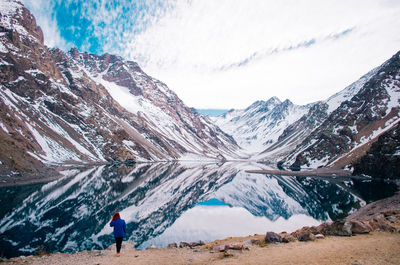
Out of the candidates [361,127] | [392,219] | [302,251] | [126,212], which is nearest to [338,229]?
[302,251]

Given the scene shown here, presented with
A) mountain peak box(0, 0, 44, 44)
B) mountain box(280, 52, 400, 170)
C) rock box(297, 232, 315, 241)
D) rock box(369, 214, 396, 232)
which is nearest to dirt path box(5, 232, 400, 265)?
rock box(297, 232, 315, 241)

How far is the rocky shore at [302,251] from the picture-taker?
14.6 metres

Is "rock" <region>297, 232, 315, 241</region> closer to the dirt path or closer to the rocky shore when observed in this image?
the rocky shore

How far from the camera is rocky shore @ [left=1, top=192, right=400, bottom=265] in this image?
47.8ft

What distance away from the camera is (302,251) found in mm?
16484

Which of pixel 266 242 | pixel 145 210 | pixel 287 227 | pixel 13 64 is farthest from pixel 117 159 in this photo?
pixel 266 242

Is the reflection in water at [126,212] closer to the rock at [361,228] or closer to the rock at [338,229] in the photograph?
the rock at [338,229]

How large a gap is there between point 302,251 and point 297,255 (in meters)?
1.18

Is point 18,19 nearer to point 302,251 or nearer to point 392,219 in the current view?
point 302,251

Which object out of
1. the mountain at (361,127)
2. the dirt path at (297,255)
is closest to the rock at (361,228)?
the dirt path at (297,255)

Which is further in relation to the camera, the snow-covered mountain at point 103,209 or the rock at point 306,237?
the snow-covered mountain at point 103,209

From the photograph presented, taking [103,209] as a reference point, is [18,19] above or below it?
above

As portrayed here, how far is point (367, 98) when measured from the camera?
16000cm

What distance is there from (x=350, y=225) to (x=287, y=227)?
18408mm
